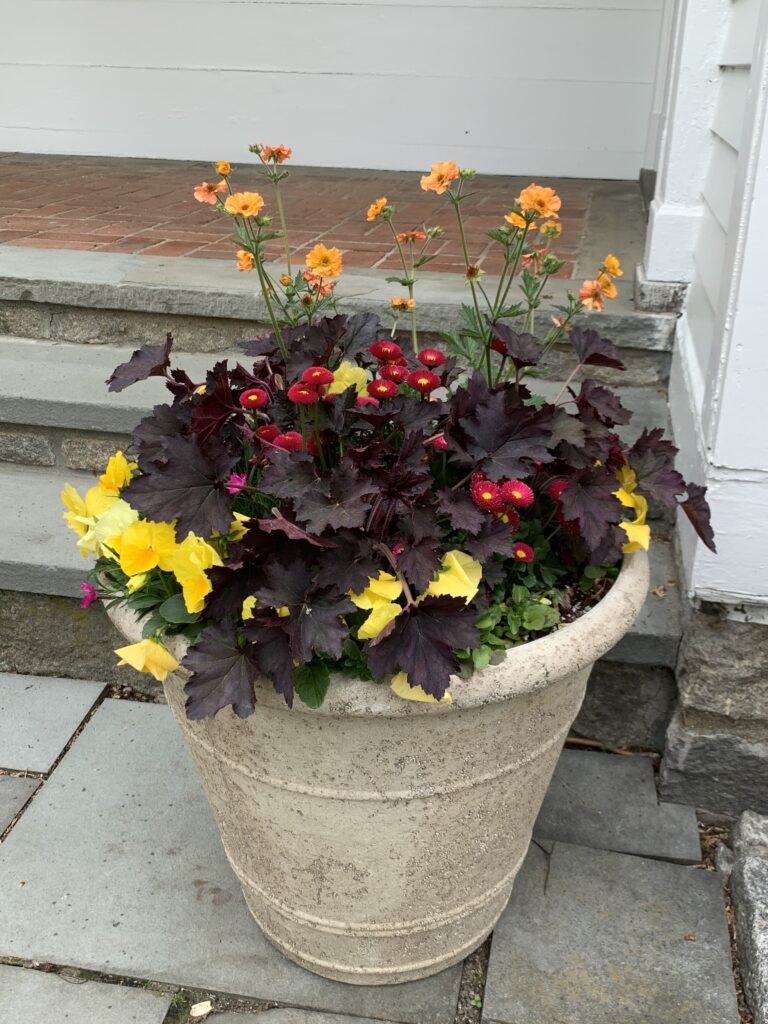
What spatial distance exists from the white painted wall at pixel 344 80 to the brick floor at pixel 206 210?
13cm

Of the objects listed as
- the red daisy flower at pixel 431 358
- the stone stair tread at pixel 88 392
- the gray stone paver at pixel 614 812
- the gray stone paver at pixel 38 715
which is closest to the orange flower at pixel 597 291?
the red daisy flower at pixel 431 358

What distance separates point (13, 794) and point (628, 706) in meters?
1.34

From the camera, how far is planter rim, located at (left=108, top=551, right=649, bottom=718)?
126 cm

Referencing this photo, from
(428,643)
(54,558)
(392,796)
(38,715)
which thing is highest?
(428,643)

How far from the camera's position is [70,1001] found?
64.7 inches

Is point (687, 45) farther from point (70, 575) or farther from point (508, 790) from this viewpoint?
point (70, 575)

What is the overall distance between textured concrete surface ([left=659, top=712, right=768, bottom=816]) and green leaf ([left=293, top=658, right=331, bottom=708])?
1042 mm

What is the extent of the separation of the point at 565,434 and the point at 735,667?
787 mm

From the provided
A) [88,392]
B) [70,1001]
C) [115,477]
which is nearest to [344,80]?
[88,392]

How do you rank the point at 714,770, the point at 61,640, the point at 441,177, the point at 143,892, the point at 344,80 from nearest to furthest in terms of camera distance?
the point at 441,177 → the point at 143,892 → the point at 714,770 → the point at 61,640 → the point at 344,80

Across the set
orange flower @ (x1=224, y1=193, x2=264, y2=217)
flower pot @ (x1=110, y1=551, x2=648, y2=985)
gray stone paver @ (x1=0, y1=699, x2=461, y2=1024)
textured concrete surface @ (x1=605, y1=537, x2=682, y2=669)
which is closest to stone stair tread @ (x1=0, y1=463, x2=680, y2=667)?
textured concrete surface @ (x1=605, y1=537, x2=682, y2=669)

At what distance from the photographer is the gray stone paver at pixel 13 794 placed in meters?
2.01

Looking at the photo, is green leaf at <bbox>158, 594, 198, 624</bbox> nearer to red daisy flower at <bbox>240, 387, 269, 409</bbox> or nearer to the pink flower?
the pink flower

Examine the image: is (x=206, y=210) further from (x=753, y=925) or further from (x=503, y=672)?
(x=753, y=925)
